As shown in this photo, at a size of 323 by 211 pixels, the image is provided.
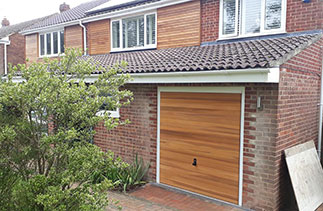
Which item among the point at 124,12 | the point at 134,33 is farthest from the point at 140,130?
the point at 124,12

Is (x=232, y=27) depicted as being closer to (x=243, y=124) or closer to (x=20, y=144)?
(x=243, y=124)

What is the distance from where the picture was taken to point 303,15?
8102 millimetres

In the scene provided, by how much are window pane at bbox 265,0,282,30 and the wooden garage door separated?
3.84m

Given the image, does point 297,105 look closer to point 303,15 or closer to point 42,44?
point 303,15

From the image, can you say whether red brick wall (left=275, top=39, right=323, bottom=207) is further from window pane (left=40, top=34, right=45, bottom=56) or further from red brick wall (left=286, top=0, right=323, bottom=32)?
window pane (left=40, top=34, right=45, bottom=56)

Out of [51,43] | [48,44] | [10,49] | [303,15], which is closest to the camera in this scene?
[303,15]

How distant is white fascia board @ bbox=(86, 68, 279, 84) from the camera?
5.17m

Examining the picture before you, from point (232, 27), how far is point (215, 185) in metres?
5.47

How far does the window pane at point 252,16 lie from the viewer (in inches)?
354

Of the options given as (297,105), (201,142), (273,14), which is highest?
(273,14)

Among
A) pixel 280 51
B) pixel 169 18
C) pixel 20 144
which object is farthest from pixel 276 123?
pixel 169 18

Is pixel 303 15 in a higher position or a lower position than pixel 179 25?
lower

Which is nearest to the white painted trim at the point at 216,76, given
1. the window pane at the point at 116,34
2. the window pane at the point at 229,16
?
the window pane at the point at 229,16

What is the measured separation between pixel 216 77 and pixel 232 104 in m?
0.75
